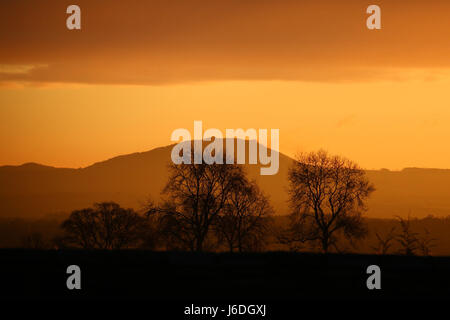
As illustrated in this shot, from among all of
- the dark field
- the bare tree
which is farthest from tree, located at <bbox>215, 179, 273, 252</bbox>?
the dark field

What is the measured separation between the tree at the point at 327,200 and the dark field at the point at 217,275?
24463 millimetres

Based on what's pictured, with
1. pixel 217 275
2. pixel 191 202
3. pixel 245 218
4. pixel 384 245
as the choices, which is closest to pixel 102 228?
pixel 191 202

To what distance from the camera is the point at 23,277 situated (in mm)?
20844

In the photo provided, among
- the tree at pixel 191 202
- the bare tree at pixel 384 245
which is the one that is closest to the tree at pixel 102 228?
the tree at pixel 191 202

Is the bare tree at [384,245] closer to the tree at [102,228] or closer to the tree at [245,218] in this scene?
the tree at [245,218]

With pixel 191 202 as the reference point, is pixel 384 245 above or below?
below

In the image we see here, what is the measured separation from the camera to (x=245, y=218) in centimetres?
5450

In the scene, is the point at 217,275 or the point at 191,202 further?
the point at 191,202

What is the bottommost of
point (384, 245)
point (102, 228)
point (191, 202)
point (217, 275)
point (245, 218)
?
point (217, 275)

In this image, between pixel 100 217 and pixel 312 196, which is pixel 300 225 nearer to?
pixel 312 196

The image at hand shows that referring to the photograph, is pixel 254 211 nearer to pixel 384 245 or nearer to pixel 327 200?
pixel 327 200

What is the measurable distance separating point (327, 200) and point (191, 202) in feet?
37.2

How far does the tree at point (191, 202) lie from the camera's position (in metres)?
51.9
